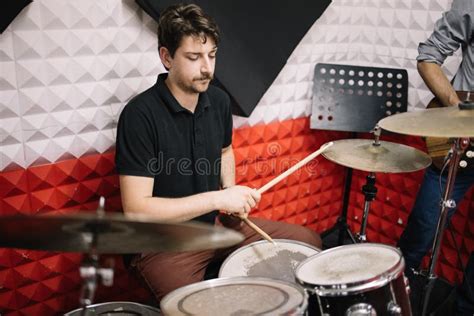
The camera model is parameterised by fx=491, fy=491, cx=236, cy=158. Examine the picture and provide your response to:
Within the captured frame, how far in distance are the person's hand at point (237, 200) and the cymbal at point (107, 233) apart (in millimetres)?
657

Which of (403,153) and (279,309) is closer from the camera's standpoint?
(279,309)

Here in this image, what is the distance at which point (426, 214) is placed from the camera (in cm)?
271

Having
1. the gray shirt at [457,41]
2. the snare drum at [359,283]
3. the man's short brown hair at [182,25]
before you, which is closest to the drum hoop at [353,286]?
the snare drum at [359,283]

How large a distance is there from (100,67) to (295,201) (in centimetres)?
163

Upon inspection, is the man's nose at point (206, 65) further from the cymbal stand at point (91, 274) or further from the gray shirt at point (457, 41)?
the gray shirt at point (457, 41)

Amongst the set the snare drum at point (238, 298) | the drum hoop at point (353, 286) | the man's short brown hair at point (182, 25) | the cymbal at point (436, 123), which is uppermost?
the man's short brown hair at point (182, 25)

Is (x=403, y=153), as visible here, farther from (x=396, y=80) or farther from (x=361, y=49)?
(x=361, y=49)

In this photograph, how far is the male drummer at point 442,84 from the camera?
2.41 meters

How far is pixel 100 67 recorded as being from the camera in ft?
7.30

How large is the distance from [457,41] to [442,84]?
0.79 feet

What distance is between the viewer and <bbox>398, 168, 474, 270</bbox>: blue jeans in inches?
102

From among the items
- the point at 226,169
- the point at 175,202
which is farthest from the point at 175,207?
the point at 226,169

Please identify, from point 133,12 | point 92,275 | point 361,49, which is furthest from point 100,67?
point 361,49

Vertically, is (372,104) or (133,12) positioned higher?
(133,12)
